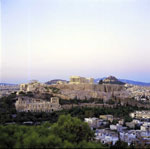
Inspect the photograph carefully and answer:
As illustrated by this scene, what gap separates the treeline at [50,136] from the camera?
5215mm

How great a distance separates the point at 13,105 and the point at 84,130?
504 inches

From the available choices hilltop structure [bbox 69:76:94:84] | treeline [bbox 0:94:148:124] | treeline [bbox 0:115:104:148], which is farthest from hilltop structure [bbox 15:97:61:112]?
hilltop structure [bbox 69:76:94:84]

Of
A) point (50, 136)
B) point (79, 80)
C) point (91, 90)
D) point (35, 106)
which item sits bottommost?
point (35, 106)

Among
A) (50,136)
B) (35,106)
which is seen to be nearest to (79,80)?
(35,106)

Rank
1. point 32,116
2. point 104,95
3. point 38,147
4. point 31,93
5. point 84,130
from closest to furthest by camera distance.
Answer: point 38,147 < point 84,130 < point 32,116 < point 31,93 < point 104,95

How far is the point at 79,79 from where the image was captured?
4062cm

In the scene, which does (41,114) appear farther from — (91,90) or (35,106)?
(91,90)

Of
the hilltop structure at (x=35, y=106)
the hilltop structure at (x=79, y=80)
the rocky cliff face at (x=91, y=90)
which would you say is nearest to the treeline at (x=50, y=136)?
the hilltop structure at (x=35, y=106)

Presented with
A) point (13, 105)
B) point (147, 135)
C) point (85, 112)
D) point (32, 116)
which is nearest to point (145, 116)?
point (85, 112)

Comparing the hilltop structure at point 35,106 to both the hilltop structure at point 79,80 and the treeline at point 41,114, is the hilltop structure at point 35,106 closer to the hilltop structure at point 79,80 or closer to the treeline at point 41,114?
the treeline at point 41,114

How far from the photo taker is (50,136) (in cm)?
548

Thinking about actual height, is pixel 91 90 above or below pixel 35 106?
above

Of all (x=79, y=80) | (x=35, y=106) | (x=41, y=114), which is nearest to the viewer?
(x=41, y=114)

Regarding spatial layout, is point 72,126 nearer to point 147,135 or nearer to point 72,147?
point 72,147
